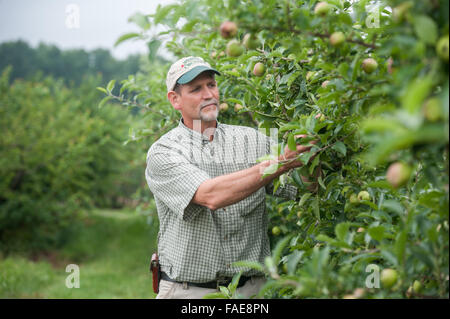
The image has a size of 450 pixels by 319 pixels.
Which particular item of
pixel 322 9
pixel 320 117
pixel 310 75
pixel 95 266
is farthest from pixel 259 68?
pixel 95 266

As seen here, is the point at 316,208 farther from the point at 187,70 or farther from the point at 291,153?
the point at 187,70

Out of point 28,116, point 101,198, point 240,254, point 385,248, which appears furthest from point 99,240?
point 385,248

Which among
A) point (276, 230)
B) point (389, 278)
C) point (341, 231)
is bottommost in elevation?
point (276, 230)

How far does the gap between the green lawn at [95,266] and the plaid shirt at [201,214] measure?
9.33 ft

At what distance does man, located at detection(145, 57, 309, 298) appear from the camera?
1967 mm

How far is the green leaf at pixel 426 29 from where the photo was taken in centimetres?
91

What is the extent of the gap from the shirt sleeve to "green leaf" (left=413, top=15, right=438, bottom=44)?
1189 mm

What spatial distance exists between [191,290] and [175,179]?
594 millimetres

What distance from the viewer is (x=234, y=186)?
1.79 m

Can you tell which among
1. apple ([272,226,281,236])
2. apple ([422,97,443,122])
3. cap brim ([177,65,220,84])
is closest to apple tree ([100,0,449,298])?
apple ([422,97,443,122])

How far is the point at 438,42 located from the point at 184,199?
4.25ft

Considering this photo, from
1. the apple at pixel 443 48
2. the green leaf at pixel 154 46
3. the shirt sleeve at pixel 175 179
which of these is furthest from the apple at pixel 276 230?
the apple at pixel 443 48

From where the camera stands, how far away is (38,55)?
42.4m

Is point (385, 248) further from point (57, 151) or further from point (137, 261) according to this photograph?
point (57, 151)
